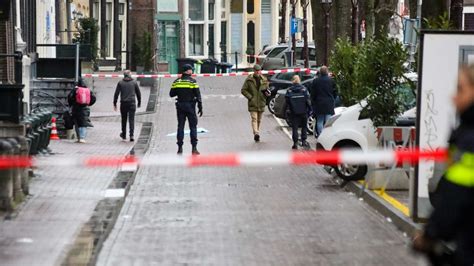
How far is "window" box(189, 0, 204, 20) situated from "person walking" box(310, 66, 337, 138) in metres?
39.4

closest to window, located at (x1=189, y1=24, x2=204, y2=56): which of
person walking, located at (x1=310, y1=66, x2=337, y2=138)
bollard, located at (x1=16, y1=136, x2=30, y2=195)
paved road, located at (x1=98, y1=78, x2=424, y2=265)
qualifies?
person walking, located at (x1=310, y1=66, x2=337, y2=138)

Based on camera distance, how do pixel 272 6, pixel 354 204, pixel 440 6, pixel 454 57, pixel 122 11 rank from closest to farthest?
pixel 454 57, pixel 354 204, pixel 440 6, pixel 122 11, pixel 272 6

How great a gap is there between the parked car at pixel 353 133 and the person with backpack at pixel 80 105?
8006mm

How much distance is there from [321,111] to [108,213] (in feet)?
35.1

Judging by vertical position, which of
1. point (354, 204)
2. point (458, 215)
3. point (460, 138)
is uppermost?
point (460, 138)

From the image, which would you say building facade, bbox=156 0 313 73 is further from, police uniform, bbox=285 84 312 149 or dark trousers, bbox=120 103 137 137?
police uniform, bbox=285 84 312 149

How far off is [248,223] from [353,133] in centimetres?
466

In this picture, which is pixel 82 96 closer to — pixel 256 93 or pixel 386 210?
pixel 256 93

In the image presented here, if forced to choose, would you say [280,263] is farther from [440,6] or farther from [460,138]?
[440,6]

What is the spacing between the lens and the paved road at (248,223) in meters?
11.5

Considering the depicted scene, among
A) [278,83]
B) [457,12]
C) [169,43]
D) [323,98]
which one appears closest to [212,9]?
[169,43]

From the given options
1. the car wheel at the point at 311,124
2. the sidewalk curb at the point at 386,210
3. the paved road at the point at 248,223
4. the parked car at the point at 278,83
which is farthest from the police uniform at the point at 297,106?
the parked car at the point at 278,83

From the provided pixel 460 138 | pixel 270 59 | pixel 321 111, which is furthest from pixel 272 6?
pixel 460 138

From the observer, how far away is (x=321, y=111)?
949 inches
